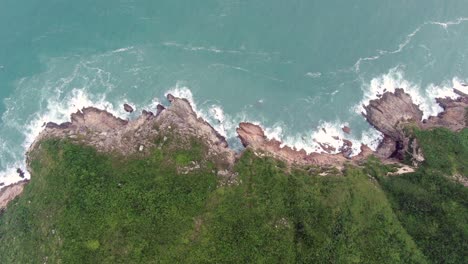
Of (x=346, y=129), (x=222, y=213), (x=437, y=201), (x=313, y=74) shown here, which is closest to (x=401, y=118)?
(x=346, y=129)

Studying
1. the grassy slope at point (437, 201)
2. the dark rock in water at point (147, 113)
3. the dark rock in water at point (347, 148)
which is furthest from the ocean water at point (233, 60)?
the grassy slope at point (437, 201)

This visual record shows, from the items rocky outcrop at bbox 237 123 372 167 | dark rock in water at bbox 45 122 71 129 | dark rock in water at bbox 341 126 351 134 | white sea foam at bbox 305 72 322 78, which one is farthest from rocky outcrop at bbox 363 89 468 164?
dark rock in water at bbox 45 122 71 129

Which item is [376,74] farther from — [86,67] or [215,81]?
[86,67]

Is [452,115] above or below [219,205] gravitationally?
above

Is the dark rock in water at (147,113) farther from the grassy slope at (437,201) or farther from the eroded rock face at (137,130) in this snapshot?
the grassy slope at (437,201)

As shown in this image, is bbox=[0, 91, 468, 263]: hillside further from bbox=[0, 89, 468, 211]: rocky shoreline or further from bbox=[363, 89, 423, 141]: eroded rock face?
bbox=[363, 89, 423, 141]: eroded rock face

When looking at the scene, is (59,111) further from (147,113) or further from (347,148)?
(347,148)
